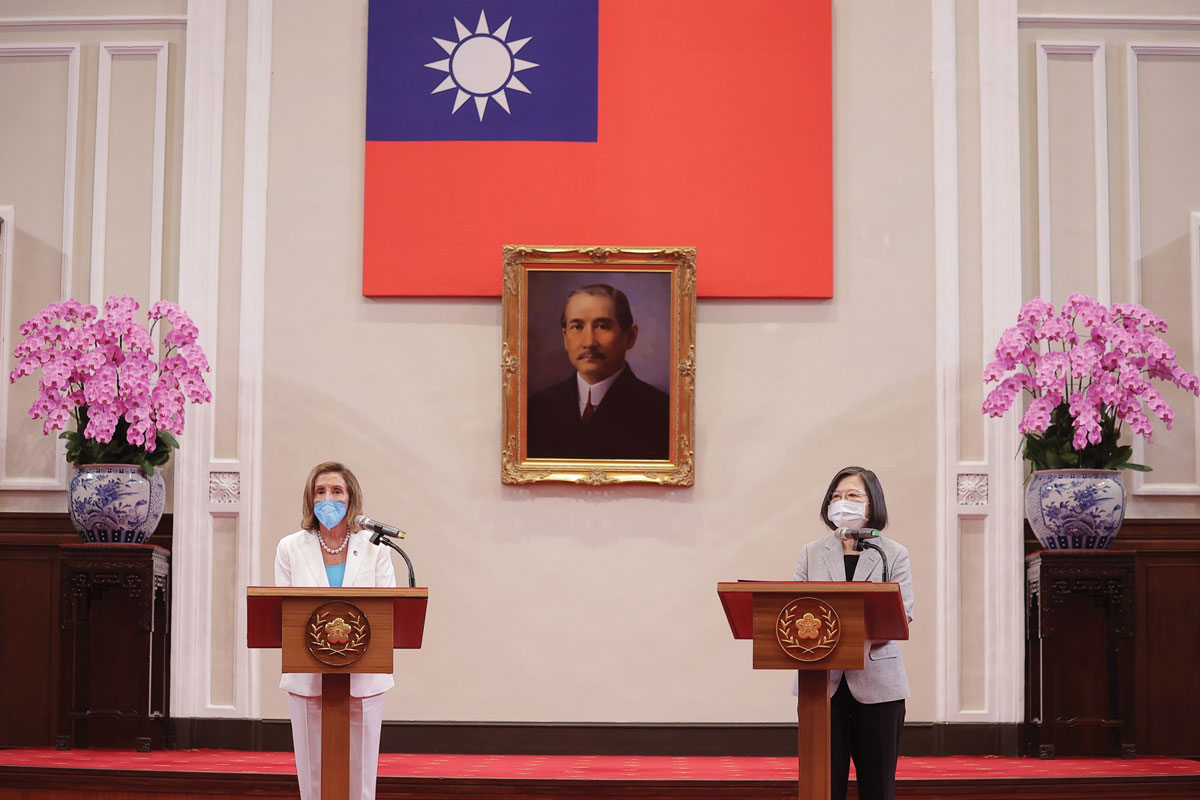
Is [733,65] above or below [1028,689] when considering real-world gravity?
above

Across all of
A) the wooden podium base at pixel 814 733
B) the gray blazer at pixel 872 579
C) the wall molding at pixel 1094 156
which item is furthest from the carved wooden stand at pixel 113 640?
A: the wall molding at pixel 1094 156

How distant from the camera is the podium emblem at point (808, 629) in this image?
12.0 feet

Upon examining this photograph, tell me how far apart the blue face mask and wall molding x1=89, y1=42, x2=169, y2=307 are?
2.88 m

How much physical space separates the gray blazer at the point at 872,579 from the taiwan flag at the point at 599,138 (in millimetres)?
2651

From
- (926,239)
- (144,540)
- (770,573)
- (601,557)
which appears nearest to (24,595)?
(144,540)

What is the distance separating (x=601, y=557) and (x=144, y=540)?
87.8 inches

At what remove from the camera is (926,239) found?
261 inches

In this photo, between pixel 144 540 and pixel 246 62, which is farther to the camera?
pixel 246 62

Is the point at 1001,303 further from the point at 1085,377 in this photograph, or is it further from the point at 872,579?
the point at 872,579

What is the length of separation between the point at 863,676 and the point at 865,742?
0.70ft

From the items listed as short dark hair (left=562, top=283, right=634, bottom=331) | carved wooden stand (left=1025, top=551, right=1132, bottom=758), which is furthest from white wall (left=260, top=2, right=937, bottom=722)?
carved wooden stand (left=1025, top=551, right=1132, bottom=758)

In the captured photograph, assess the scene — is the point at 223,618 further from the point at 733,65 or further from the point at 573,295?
the point at 733,65

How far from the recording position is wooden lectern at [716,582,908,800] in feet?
12.0

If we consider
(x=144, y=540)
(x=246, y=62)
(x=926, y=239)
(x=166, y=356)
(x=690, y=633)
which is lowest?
(x=690, y=633)
